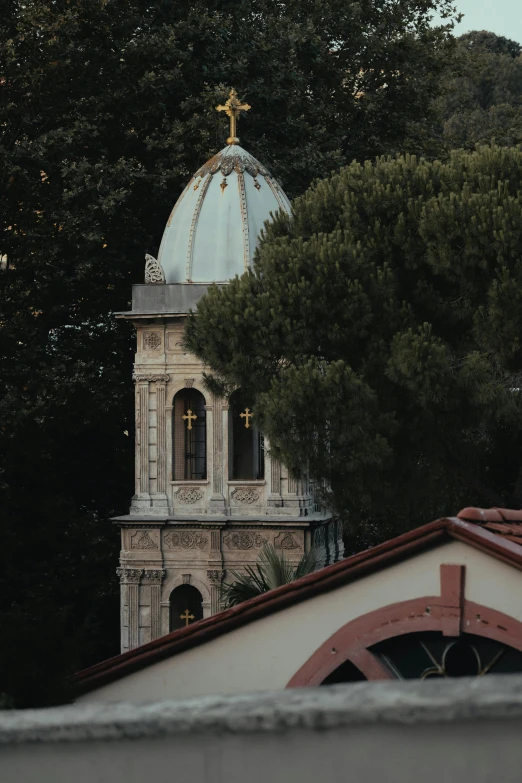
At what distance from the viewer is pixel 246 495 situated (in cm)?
2300

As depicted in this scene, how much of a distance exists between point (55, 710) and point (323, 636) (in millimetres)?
6212

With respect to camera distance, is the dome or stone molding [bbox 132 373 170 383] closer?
stone molding [bbox 132 373 170 383]

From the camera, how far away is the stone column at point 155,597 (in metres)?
22.9

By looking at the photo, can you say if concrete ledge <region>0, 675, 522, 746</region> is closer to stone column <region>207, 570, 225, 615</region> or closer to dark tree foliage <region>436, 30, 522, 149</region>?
stone column <region>207, 570, 225, 615</region>

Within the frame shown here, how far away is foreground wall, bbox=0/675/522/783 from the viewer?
3.41m

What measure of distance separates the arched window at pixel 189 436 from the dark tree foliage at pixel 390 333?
289 centimetres

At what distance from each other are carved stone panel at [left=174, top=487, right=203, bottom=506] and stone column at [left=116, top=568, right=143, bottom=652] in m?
1.30

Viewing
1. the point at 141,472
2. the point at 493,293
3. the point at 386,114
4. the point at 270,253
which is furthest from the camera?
the point at 386,114

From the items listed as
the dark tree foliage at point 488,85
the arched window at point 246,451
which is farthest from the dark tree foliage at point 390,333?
the dark tree foliage at point 488,85

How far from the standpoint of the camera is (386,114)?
31.7 metres

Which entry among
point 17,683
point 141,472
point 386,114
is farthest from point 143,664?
point 386,114

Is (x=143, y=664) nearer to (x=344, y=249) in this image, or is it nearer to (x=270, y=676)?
(x=270, y=676)

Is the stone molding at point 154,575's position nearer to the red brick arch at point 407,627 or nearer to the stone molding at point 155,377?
the stone molding at point 155,377

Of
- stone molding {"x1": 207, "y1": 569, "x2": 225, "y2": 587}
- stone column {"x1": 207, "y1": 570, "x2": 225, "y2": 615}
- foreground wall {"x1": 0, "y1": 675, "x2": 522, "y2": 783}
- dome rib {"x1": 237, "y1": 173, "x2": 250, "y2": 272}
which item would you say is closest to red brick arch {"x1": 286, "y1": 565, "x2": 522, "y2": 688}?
foreground wall {"x1": 0, "y1": 675, "x2": 522, "y2": 783}
